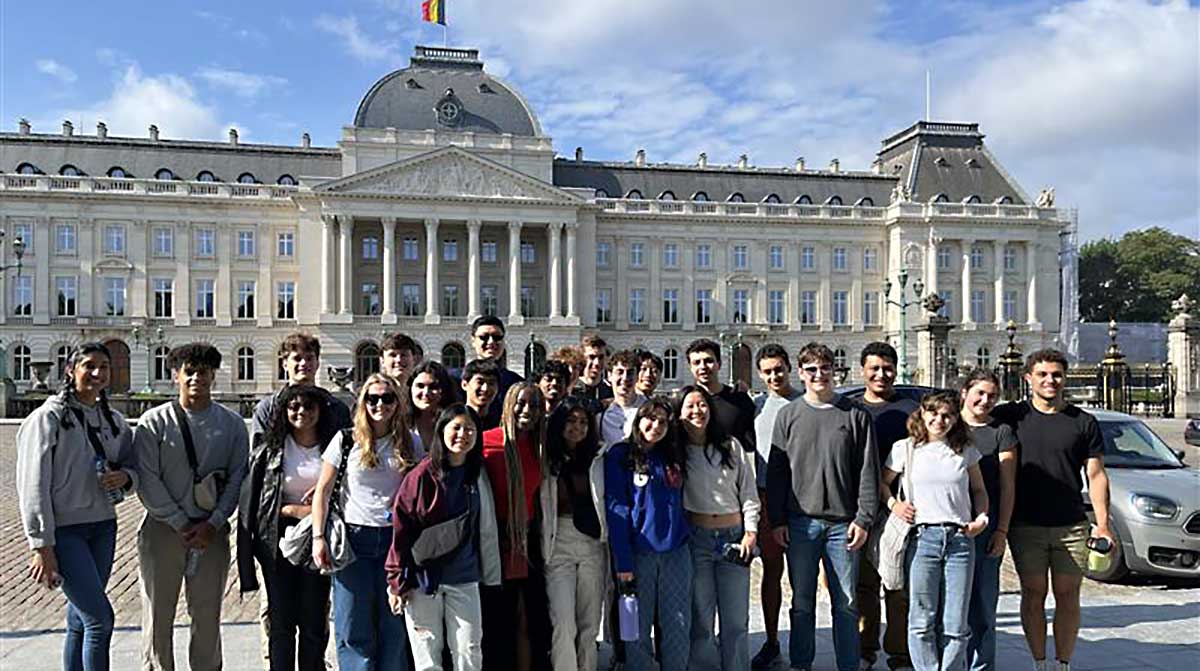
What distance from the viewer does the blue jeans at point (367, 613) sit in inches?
215

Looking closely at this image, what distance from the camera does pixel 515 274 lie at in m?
59.2

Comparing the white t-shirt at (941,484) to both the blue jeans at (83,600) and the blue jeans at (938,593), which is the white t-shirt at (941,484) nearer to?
the blue jeans at (938,593)

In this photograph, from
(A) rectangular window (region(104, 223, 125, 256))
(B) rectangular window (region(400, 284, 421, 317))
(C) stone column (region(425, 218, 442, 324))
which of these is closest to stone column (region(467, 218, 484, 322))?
(C) stone column (region(425, 218, 442, 324))

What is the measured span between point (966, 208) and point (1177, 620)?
204ft

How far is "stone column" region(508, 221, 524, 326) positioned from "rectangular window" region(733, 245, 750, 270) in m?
15.8

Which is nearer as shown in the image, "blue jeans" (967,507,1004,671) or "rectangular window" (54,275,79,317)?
"blue jeans" (967,507,1004,671)

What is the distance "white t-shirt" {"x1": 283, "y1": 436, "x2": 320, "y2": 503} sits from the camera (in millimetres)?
5699

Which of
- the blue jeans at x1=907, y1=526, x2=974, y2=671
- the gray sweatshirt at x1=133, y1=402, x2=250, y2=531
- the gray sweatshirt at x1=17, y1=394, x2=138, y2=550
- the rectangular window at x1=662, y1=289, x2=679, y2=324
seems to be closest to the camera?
the gray sweatshirt at x1=17, y1=394, x2=138, y2=550

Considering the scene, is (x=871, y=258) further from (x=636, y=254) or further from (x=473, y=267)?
(x=473, y=267)

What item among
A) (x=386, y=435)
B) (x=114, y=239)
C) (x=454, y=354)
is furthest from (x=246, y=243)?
(x=386, y=435)

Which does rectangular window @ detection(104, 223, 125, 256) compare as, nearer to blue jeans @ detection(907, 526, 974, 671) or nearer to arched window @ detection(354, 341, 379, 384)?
arched window @ detection(354, 341, 379, 384)

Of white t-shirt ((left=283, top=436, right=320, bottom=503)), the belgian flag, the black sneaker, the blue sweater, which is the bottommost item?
the black sneaker

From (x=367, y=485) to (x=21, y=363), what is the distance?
5937cm

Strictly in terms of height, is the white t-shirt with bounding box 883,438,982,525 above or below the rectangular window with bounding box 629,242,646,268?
below
